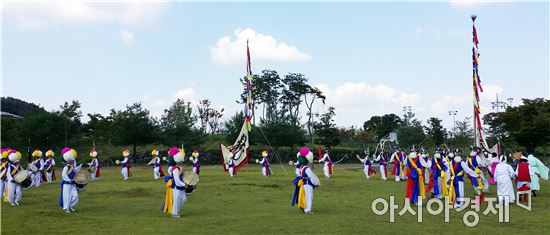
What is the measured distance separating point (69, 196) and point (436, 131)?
159ft

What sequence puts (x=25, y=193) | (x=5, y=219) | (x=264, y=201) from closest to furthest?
(x=5, y=219) < (x=264, y=201) < (x=25, y=193)

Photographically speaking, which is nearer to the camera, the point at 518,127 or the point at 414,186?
the point at 414,186

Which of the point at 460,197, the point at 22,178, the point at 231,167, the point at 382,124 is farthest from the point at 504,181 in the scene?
the point at 382,124

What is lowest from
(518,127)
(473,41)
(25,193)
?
(25,193)

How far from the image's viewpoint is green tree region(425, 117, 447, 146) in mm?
55469

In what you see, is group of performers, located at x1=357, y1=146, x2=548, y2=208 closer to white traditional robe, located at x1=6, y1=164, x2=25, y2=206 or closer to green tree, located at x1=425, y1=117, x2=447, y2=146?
white traditional robe, located at x1=6, y1=164, x2=25, y2=206

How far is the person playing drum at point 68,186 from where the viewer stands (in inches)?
561

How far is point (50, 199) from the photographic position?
17797 millimetres

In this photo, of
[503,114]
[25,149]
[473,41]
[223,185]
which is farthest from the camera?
[503,114]

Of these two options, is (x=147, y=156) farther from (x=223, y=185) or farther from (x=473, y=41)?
(x=473, y=41)

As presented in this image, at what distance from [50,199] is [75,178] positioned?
4069 mm

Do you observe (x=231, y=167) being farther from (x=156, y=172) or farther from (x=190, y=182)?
(x=190, y=182)

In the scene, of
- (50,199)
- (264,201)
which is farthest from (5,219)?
(264,201)

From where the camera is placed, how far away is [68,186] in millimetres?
14375
